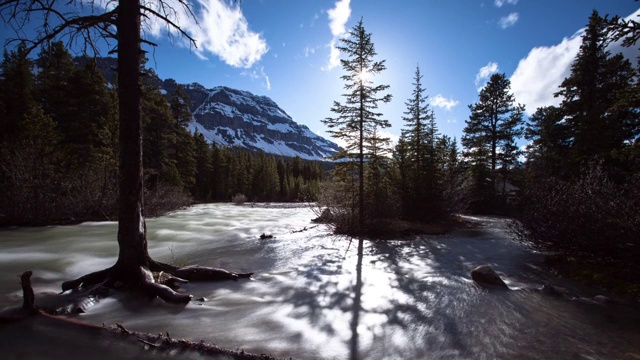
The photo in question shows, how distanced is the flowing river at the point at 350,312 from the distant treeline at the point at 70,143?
Answer: 4.22 metres

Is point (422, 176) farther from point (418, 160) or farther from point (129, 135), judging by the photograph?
point (129, 135)

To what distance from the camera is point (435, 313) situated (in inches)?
192

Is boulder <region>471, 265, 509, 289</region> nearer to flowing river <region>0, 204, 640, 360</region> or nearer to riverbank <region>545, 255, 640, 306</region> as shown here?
flowing river <region>0, 204, 640, 360</region>

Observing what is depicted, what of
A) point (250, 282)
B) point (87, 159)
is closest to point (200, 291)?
point (250, 282)

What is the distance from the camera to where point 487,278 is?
6543 millimetres

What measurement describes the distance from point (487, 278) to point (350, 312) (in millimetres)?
3733

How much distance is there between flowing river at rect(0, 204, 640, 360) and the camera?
3.50 meters

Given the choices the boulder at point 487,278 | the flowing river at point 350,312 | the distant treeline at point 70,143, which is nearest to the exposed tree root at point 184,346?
the flowing river at point 350,312

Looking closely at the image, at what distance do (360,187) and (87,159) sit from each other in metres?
23.5

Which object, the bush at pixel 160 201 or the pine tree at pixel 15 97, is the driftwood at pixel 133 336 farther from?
the pine tree at pixel 15 97

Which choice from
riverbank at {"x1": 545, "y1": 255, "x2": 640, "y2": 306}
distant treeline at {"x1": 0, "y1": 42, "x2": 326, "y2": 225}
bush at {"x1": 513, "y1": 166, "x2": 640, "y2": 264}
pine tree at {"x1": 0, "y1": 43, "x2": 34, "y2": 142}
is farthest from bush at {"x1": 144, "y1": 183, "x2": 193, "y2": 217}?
riverbank at {"x1": 545, "y1": 255, "x2": 640, "y2": 306}

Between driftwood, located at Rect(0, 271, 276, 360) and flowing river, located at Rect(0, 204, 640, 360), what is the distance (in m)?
0.11

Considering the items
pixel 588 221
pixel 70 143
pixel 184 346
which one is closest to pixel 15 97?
pixel 70 143

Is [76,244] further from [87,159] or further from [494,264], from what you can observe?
[87,159]
